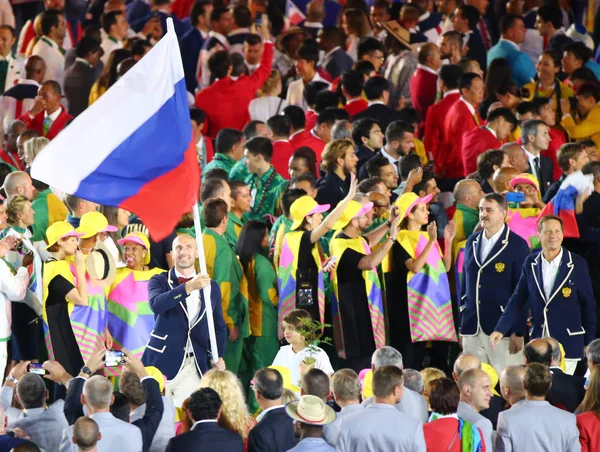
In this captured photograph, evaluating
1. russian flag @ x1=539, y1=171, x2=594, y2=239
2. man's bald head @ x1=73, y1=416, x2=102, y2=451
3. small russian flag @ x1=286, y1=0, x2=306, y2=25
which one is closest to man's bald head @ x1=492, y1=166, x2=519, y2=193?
russian flag @ x1=539, y1=171, x2=594, y2=239

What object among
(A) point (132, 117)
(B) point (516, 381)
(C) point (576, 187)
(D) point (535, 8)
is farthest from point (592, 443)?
(D) point (535, 8)

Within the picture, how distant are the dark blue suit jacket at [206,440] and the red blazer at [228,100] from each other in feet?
29.0

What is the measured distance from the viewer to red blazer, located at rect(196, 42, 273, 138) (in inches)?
669

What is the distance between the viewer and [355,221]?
12.4 meters

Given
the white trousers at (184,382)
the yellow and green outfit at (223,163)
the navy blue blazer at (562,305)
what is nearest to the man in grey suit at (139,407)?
the white trousers at (184,382)

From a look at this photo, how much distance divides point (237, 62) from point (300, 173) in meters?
4.03

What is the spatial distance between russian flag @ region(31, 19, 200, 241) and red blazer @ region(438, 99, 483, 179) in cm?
630

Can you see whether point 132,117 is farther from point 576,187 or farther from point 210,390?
point 576,187

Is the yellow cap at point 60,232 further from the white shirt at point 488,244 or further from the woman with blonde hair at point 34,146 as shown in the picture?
the white shirt at point 488,244

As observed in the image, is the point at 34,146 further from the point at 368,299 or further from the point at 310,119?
the point at 368,299

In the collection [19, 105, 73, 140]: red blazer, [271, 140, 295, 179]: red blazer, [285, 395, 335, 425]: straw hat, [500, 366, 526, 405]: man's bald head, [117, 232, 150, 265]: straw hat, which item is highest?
[19, 105, 73, 140]: red blazer

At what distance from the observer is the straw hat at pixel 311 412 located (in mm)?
8383

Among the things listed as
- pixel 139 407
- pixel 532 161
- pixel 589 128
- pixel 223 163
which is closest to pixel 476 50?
pixel 589 128

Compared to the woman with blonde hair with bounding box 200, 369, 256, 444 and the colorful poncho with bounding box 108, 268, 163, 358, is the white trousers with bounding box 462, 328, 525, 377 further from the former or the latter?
the woman with blonde hair with bounding box 200, 369, 256, 444
